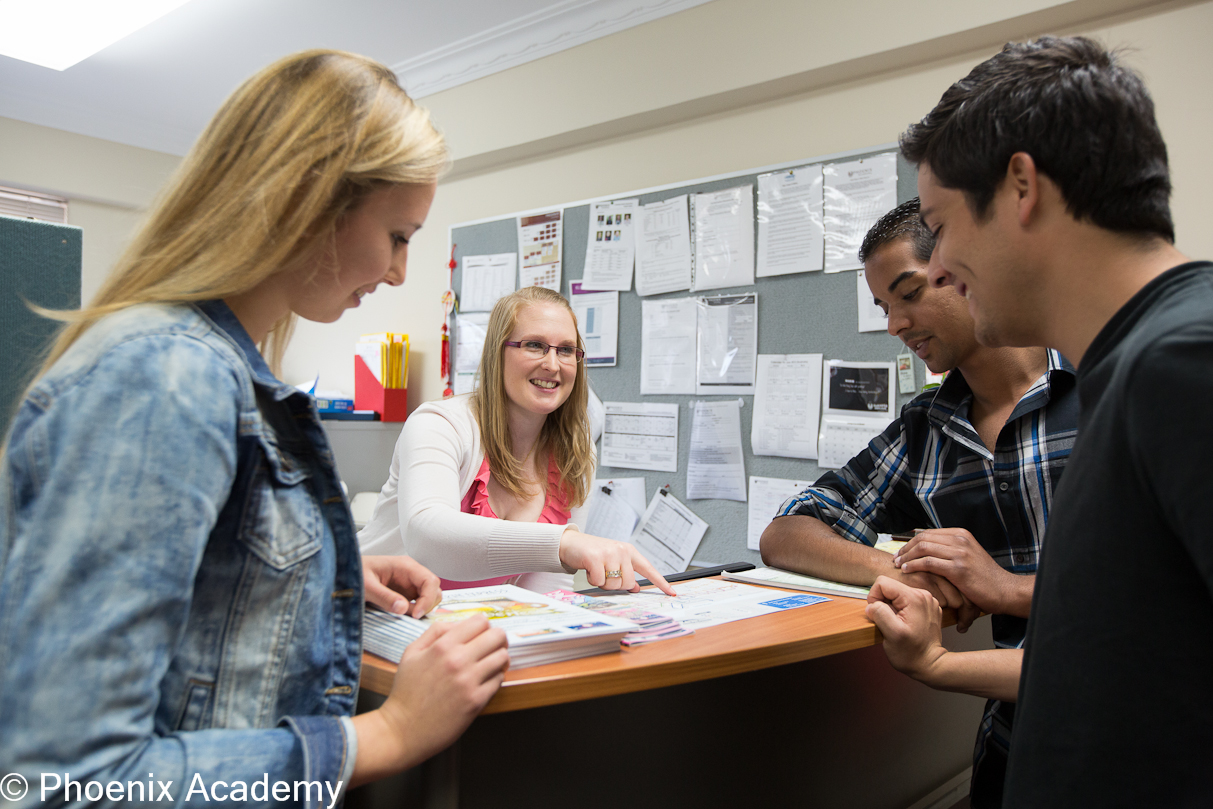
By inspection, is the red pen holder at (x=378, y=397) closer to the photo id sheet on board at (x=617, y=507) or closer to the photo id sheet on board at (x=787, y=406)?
the photo id sheet on board at (x=617, y=507)

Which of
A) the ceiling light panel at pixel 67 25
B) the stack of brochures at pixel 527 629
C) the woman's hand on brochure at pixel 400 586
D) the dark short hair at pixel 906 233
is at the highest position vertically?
the ceiling light panel at pixel 67 25

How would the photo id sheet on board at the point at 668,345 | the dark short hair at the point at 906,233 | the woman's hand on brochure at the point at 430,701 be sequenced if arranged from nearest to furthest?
the woman's hand on brochure at the point at 430,701
the dark short hair at the point at 906,233
the photo id sheet on board at the point at 668,345

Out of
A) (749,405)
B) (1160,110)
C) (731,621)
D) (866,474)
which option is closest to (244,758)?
(731,621)

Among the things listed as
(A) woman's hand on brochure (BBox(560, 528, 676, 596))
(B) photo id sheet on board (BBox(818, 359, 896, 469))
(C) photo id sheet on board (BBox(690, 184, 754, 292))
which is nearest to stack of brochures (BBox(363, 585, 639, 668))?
(A) woman's hand on brochure (BBox(560, 528, 676, 596))

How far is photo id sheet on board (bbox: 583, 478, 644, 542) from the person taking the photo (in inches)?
104

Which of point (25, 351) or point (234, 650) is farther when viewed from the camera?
point (25, 351)

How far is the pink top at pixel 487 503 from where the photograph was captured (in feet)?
5.13

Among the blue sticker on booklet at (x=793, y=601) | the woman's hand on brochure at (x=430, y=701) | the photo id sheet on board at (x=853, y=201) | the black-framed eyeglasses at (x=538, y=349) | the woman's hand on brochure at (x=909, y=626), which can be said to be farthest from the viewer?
the photo id sheet on board at (x=853, y=201)

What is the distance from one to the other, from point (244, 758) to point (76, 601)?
0.17m

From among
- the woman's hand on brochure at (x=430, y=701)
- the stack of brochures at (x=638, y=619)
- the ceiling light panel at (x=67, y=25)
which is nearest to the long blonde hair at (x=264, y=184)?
the woman's hand on brochure at (x=430, y=701)

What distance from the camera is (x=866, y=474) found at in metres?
1.48

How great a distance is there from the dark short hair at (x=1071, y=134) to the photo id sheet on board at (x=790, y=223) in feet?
4.68

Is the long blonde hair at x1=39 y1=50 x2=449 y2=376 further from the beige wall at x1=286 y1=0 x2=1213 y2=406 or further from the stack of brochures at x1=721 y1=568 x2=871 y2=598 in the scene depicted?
the beige wall at x1=286 y1=0 x2=1213 y2=406

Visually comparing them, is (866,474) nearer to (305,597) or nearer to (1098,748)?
(1098,748)
